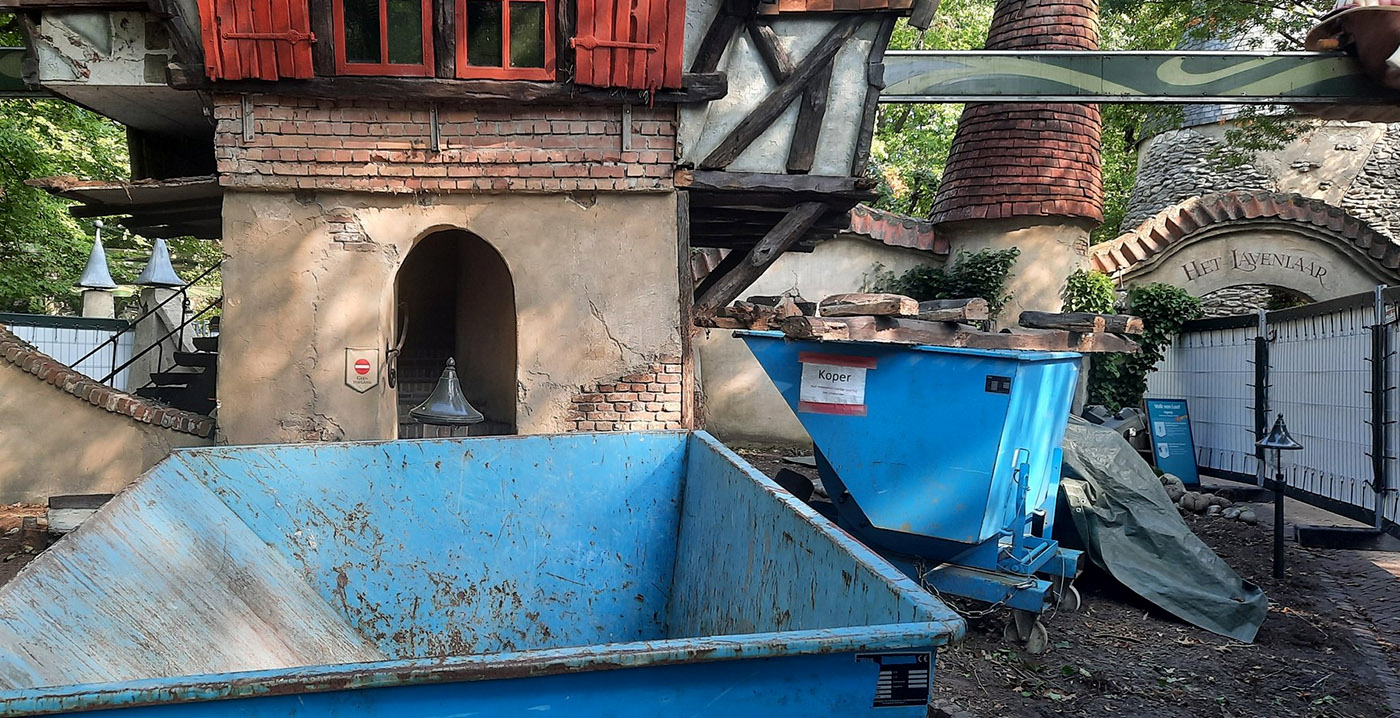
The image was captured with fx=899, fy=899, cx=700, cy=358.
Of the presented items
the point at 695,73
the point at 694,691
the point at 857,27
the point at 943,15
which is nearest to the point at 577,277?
the point at 695,73

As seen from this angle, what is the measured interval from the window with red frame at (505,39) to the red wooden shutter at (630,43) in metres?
0.29

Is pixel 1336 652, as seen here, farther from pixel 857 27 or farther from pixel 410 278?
pixel 410 278

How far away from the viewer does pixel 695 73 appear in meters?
7.18

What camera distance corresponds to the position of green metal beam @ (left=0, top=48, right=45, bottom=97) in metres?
7.86

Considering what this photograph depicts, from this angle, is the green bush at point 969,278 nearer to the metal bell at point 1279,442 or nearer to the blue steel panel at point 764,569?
the metal bell at point 1279,442

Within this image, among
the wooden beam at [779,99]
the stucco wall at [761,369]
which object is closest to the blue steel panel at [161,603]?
the wooden beam at [779,99]

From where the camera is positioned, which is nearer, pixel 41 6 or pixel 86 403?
pixel 41 6

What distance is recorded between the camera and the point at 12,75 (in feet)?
26.0

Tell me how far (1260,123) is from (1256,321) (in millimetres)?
3144

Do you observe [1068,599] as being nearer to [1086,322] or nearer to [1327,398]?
[1086,322]

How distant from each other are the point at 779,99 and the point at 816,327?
2.92 meters

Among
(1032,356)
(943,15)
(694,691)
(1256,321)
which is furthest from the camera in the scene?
(943,15)

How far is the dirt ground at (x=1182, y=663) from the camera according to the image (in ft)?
15.5

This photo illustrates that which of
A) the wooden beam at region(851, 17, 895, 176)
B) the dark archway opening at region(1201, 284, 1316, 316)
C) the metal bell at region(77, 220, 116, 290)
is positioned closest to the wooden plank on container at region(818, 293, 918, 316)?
the wooden beam at region(851, 17, 895, 176)
